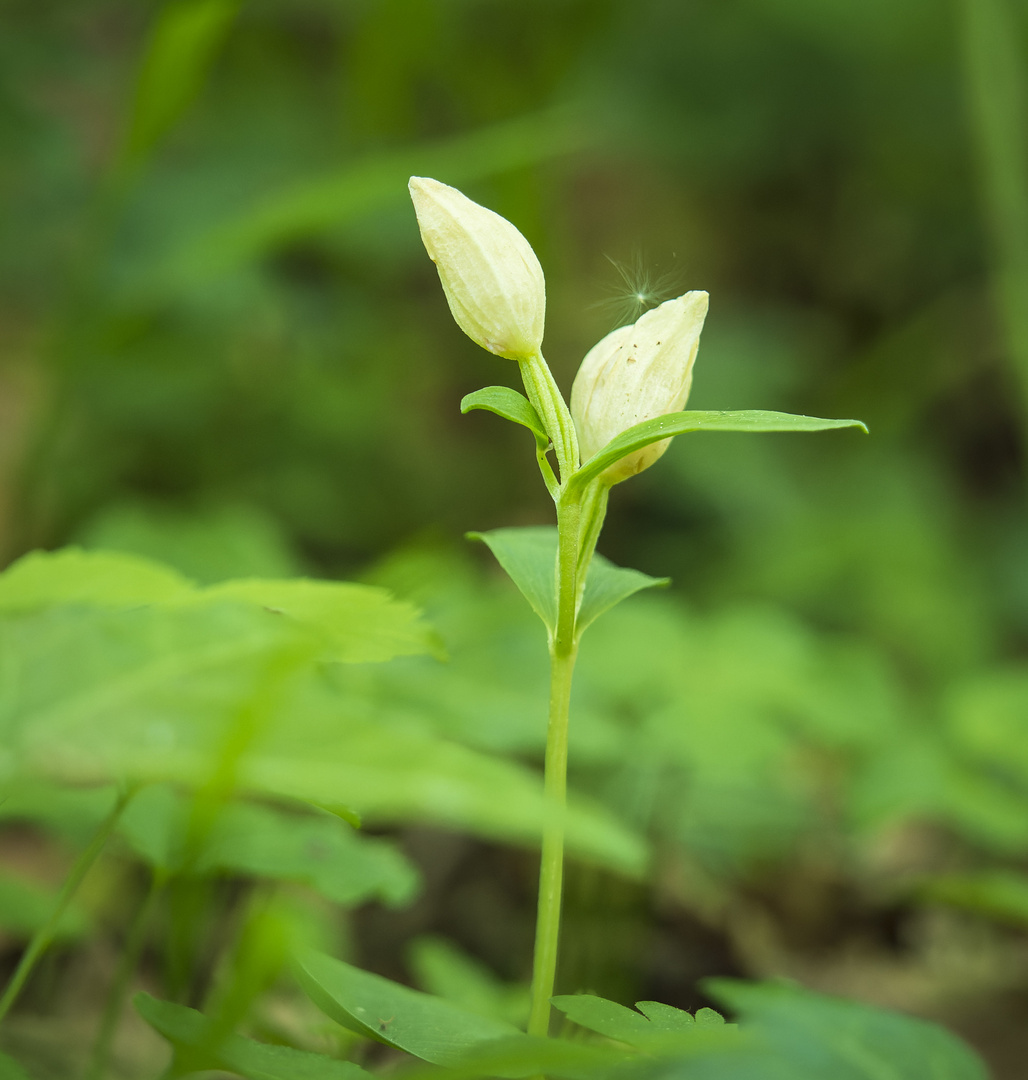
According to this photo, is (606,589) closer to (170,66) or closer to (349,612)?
(349,612)

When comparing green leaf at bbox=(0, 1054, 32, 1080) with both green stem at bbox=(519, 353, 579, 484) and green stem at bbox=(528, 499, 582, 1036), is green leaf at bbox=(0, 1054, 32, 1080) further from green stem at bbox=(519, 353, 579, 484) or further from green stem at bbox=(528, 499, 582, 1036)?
green stem at bbox=(519, 353, 579, 484)

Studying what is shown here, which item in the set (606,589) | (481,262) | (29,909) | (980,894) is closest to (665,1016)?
(606,589)

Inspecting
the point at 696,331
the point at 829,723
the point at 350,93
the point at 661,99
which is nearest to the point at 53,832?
the point at 696,331

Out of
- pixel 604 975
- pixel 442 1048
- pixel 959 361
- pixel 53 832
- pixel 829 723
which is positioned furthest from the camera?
pixel 959 361

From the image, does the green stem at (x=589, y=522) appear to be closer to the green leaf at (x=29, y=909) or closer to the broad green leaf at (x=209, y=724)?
the broad green leaf at (x=209, y=724)

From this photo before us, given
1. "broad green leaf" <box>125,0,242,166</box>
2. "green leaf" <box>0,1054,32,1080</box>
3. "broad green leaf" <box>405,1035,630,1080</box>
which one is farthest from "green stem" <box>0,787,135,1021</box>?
"broad green leaf" <box>125,0,242,166</box>

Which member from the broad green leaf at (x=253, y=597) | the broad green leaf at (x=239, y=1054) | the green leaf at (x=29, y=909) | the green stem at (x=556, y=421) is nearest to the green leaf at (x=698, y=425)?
the green stem at (x=556, y=421)

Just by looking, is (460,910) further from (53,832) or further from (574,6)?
(574,6)
